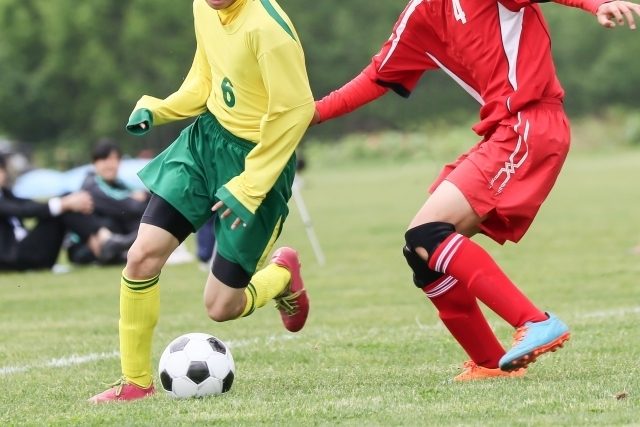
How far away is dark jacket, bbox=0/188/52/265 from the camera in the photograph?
46.7ft

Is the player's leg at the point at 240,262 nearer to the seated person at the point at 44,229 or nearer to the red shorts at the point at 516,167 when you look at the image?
the red shorts at the point at 516,167

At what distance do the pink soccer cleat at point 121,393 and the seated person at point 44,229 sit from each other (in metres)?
8.48

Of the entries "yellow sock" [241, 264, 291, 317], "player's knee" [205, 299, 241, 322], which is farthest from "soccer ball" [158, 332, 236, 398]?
"yellow sock" [241, 264, 291, 317]

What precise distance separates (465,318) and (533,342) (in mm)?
756

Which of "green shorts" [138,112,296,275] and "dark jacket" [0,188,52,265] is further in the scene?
"dark jacket" [0,188,52,265]

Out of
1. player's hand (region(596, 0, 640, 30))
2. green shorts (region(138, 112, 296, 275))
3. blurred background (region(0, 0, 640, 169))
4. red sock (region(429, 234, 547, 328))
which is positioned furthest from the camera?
blurred background (region(0, 0, 640, 169))

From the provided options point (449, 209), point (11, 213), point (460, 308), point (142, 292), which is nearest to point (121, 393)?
point (142, 292)

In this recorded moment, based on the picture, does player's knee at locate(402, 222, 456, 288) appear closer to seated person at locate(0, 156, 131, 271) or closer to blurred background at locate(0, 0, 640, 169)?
seated person at locate(0, 156, 131, 271)

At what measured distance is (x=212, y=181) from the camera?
19.9ft

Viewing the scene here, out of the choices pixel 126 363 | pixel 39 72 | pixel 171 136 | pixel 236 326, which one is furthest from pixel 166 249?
pixel 39 72

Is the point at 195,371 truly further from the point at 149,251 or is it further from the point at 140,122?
the point at 140,122

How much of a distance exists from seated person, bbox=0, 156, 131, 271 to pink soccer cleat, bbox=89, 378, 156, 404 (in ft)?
27.8

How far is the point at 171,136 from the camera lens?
55125mm

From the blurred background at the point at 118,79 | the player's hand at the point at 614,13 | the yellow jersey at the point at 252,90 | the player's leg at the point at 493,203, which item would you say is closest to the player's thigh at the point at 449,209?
the player's leg at the point at 493,203
